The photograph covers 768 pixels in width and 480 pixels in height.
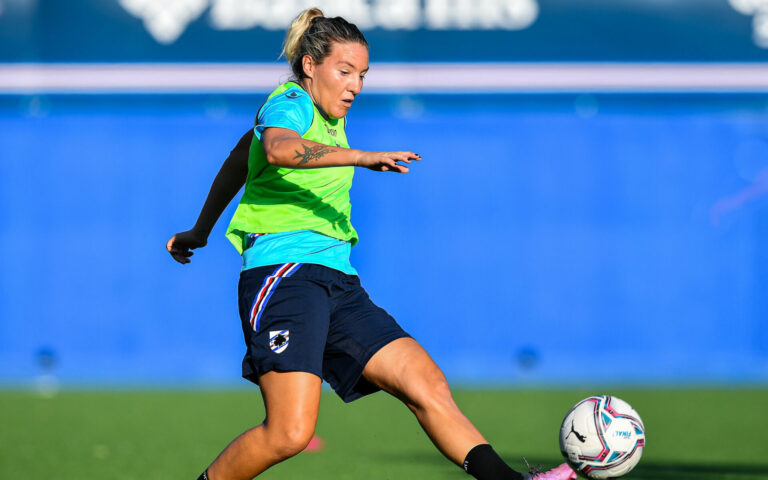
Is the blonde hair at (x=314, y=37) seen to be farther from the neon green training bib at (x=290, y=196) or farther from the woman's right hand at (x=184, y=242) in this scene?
the woman's right hand at (x=184, y=242)

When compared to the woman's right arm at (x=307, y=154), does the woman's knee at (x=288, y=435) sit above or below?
below

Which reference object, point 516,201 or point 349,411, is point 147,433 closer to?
point 349,411

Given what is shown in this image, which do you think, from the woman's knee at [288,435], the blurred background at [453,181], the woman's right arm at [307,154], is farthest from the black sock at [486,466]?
the blurred background at [453,181]

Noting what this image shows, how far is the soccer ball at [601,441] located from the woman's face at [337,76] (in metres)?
1.52

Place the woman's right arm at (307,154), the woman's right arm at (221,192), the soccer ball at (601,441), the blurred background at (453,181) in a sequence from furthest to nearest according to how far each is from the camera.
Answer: the blurred background at (453,181) < the woman's right arm at (221,192) < the soccer ball at (601,441) < the woman's right arm at (307,154)

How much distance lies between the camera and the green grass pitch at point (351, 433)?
5383 mm

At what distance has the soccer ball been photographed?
152 inches

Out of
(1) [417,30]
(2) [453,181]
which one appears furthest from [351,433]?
(1) [417,30]

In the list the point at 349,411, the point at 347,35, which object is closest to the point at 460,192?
the point at 349,411

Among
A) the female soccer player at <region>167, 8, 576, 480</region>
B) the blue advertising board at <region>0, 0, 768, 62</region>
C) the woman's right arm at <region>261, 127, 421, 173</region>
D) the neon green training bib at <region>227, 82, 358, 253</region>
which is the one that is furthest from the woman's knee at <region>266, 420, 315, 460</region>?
the blue advertising board at <region>0, 0, 768, 62</region>

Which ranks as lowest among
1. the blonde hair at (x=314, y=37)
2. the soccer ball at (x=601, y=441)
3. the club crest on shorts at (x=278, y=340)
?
the soccer ball at (x=601, y=441)

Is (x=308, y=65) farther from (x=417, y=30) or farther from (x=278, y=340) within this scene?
(x=417, y=30)

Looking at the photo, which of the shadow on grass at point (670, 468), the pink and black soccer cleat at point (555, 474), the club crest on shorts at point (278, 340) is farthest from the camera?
the shadow on grass at point (670, 468)

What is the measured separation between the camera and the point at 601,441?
388 centimetres
